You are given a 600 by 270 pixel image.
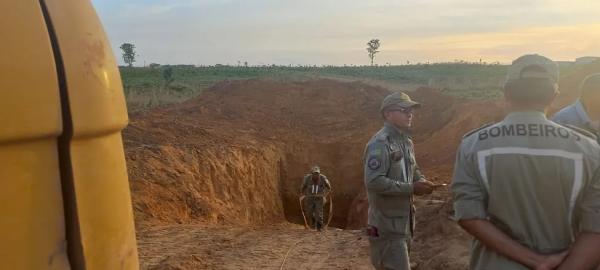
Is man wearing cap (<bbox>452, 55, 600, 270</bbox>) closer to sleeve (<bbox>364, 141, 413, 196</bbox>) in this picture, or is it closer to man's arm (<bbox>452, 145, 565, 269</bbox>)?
man's arm (<bbox>452, 145, 565, 269</bbox>)

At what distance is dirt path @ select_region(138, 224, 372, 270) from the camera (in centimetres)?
771

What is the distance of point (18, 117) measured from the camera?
1193mm

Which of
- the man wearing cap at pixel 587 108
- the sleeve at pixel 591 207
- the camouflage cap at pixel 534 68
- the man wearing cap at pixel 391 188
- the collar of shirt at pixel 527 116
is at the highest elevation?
the camouflage cap at pixel 534 68

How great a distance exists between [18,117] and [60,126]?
103 mm

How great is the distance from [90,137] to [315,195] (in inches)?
447

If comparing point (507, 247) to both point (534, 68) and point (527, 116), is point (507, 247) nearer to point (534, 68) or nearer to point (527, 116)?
point (527, 116)

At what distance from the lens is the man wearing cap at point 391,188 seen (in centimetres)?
436

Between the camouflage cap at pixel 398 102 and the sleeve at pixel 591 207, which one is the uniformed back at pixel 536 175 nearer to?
the sleeve at pixel 591 207

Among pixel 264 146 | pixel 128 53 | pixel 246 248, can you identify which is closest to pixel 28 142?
pixel 246 248

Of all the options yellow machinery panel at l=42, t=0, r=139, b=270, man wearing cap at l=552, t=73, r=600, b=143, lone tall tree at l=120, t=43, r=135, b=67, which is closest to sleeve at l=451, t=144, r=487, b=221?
yellow machinery panel at l=42, t=0, r=139, b=270

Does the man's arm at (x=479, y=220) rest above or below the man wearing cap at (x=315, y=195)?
above

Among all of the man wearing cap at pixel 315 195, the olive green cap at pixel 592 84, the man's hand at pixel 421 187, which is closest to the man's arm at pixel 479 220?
the man's hand at pixel 421 187

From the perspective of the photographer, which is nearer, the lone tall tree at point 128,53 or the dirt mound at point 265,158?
the dirt mound at point 265,158

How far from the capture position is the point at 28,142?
4.08ft
